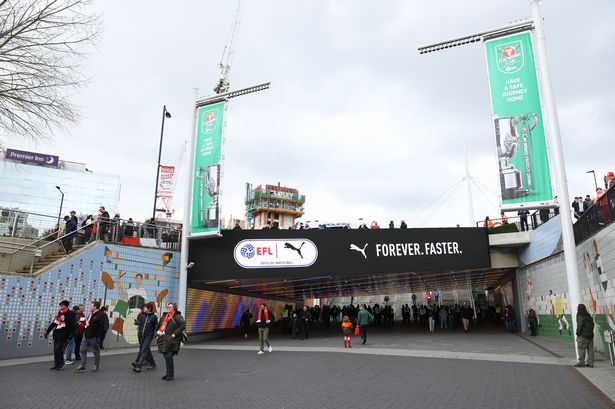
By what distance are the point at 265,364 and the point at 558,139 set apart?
432 inches

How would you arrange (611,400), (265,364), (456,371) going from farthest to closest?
(265,364), (456,371), (611,400)

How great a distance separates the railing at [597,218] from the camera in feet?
37.8

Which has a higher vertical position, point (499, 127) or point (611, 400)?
point (499, 127)

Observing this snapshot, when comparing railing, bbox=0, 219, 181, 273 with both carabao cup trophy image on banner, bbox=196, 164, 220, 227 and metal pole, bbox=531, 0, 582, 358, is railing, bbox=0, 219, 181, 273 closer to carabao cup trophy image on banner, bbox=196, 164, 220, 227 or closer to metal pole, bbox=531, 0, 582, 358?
carabao cup trophy image on banner, bbox=196, 164, 220, 227

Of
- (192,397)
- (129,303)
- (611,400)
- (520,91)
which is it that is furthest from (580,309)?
(129,303)

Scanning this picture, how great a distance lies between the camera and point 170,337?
9906 millimetres

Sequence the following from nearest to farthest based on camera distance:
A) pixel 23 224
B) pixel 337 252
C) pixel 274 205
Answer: pixel 23 224, pixel 337 252, pixel 274 205

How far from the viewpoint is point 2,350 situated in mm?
14234

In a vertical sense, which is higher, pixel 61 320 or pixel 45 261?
pixel 45 261

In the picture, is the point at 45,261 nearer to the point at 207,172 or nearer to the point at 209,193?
the point at 209,193

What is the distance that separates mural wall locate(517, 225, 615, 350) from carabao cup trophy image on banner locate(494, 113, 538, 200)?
250cm

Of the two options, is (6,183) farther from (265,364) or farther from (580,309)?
(580,309)

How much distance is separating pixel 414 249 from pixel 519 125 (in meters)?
8.04

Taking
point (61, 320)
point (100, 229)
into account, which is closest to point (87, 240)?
point (100, 229)
